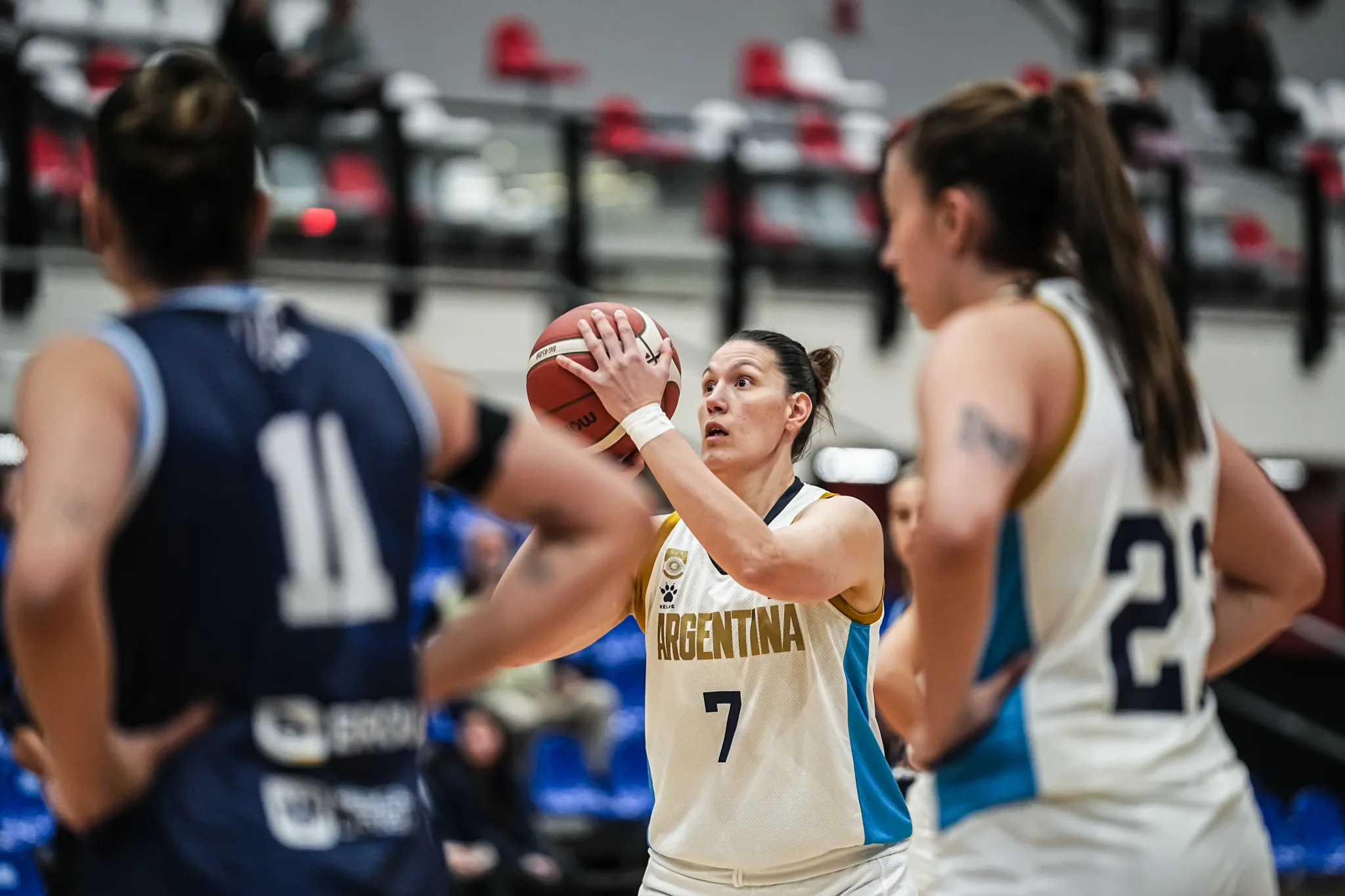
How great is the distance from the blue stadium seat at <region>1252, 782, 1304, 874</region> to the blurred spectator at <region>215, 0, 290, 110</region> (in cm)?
787

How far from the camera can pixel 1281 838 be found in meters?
10.6

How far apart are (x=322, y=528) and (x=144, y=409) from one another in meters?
0.24

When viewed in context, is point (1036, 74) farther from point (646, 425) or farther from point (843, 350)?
point (646, 425)

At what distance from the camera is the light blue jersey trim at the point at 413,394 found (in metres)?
1.97

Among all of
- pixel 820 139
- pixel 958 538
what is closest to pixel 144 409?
pixel 958 538

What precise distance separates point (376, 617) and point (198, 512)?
24cm

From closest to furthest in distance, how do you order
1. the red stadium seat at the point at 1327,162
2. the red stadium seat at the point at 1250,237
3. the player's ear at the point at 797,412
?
the player's ear at the point at 797,412
the red stadium seat at the point at 1250,237
the red stadium seat at the point at 1327,162

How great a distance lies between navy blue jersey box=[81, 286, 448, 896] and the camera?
5.84 feet

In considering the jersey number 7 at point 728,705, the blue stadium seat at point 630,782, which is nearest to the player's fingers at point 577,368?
the jersey number 7 at point 728,705

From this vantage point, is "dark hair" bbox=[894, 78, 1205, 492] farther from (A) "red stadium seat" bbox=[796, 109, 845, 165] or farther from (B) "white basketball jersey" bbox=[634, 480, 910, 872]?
(A) "red stadium seat" bbox=[796, 109, 845, 165]

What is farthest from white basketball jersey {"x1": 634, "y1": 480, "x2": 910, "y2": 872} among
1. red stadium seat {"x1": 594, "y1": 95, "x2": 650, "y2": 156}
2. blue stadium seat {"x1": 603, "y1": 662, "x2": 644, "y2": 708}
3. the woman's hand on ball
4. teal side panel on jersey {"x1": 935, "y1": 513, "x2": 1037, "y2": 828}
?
red stadium seat {"x1": 594, "y1": 95, "x2": 650, "y2": 156}

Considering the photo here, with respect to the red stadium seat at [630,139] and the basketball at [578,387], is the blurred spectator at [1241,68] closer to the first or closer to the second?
the red stadium seat at [630,139]

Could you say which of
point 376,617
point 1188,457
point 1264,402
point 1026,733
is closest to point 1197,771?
point 1026,733

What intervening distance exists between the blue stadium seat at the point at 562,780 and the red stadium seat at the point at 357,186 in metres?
→ 3.53
